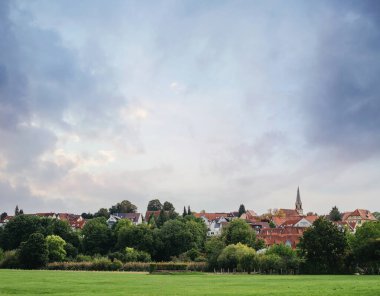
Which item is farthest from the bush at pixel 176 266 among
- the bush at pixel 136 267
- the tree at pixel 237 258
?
the bush at pixel 136 267

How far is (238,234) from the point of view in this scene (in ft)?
386

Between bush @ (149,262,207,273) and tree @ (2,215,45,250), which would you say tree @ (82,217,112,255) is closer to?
tree @ (2,215,45,250)

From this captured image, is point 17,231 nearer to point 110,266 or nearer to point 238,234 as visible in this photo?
point 110,266

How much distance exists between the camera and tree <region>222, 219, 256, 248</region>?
118 metres

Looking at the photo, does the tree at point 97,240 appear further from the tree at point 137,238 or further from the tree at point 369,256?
the tree at point 369,256

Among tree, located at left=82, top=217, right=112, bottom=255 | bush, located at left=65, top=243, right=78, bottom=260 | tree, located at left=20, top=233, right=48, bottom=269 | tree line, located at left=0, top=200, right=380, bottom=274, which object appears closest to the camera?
tree line, located at left=0, top=200, right=380, bottom=274

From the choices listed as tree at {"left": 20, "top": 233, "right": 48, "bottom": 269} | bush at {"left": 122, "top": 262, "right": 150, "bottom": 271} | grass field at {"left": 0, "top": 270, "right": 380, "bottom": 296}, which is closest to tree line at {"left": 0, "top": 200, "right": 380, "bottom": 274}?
tree at {"left": 20, "top": 233, "right": 48, "bottom": 269}

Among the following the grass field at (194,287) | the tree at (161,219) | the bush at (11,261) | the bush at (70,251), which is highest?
the tree at (161,219)

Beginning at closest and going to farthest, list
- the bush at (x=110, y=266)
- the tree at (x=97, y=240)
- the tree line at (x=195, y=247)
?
1. the tree line at (x=195, y=247)
2. the bush at (x=110, y=266)
3. the tree at (x=97, y=240)

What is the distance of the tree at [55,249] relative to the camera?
391ft

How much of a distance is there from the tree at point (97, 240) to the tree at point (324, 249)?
71.7 m

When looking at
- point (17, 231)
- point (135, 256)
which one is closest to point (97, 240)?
point (17, 231)

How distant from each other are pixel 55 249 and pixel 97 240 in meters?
18.9

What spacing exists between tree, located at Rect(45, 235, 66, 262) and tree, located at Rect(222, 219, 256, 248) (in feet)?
131
